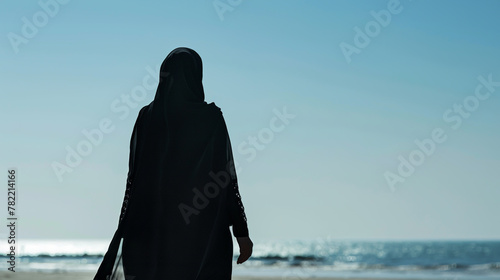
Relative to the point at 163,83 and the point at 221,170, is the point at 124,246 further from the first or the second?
the point at 163,83

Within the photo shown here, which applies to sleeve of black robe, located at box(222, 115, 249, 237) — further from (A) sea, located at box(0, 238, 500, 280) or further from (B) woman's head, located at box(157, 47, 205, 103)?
(A) sea, located at box(0, 238, 500, 280)

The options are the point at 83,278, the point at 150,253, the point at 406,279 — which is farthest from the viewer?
the point at 406,279

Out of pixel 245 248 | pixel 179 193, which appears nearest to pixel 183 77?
pixel 179 193

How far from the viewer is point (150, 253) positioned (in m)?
3.13

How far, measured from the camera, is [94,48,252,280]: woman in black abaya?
314cm

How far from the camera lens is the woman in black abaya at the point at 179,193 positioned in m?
3.14

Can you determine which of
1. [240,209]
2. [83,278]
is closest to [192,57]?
[240,209]

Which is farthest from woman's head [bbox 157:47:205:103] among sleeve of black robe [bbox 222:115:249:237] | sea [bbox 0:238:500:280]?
sea [bbox 0:238:500:280]

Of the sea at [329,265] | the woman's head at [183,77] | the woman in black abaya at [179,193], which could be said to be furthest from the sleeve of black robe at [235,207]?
the sea at [329,265]

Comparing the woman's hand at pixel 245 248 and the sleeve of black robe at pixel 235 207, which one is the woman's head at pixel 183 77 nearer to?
the sleeve of black robe at pixel 235 207

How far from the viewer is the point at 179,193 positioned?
10.4ft

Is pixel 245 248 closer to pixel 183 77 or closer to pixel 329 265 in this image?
pixel 183 77

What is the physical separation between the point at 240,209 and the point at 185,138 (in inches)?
15.5

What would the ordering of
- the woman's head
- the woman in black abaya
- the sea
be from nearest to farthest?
the woman in black abaya < the woman's head < the sea
